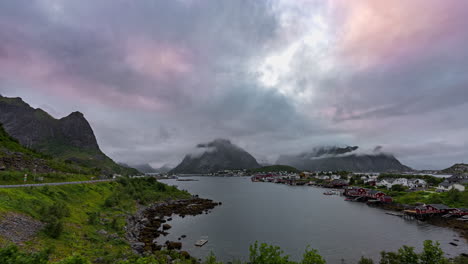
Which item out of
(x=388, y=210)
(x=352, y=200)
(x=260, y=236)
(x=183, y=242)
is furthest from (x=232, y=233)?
(x=352, y=200)

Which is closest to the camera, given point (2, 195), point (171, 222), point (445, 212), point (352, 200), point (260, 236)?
point (2, 195)

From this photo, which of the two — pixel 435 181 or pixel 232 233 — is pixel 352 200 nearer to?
pixel 435 181

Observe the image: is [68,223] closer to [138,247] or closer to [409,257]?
[138,247]

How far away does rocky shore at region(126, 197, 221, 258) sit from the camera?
39525 millimetres

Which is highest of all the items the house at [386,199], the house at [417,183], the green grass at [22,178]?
the green grass at [22,178]

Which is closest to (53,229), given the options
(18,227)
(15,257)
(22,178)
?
(18,227)

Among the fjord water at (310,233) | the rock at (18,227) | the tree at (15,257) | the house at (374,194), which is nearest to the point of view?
the tree at (15,257)

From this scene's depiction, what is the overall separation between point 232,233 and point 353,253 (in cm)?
2634

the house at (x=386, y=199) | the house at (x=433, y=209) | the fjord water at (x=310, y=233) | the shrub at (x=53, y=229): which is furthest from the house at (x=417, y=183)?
the shrub at (x=53, y=229)

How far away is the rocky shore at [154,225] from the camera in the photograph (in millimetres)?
39525

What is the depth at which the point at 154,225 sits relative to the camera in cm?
5550

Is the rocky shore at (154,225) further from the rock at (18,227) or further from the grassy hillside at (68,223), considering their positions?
the rock at (18,227)

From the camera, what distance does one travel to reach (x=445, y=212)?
70.1 metres

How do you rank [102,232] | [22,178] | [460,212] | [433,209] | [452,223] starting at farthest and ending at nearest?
[433,209], [460,212], [452,223], [22,178], [102,232]
